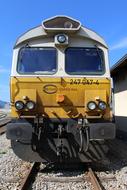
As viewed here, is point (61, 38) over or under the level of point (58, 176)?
over

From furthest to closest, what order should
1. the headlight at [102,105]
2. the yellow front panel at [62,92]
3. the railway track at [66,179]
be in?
the yellow front panel at [62,92] < the headlight at [102,105] < the railway track at [66,179]

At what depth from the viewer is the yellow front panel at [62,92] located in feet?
29.7

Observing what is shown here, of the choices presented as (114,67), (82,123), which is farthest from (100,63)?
(114,67)

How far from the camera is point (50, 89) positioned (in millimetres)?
9125

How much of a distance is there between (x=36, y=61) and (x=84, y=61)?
111 cm

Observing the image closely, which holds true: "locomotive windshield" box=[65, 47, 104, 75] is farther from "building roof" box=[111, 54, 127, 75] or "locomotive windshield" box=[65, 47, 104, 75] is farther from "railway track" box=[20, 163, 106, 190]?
"building roof" box=[111, 54, 127, 75]

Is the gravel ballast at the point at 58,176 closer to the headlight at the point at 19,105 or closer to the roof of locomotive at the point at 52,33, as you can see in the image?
the headlight at the point at 19,105

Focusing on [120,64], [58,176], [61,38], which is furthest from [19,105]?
[120,64]

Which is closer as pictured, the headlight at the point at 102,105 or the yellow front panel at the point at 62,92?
the headlight at the point at 102,105

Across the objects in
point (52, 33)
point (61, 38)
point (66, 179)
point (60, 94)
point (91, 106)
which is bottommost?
point (66, 179)

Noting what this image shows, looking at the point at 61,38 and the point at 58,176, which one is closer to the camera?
the point at 58,176

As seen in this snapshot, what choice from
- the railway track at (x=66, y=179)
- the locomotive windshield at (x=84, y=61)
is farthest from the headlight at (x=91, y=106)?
the railway track at (x=66, y=179)

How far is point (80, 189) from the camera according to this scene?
7.39m

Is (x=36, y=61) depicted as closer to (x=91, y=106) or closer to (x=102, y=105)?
(x=91, y=106)
